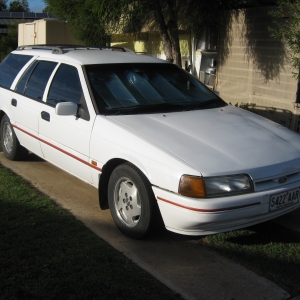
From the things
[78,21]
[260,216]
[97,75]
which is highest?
[78,21]

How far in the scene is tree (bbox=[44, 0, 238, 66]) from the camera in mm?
8117

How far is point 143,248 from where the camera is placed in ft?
14.3

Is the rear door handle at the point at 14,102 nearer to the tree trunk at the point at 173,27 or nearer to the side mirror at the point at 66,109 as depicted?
the side mirror at the point at 66,109

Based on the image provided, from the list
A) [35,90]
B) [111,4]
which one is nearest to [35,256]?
[35,90]

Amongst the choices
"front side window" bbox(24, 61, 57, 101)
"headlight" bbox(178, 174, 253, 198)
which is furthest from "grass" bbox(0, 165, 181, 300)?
"front side window" bbox(24, 61, 57, 101)

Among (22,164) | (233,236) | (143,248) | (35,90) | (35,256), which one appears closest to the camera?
(35,256)

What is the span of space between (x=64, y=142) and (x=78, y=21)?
605 centimetres

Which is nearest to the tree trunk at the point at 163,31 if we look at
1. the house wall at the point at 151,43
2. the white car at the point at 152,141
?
the house wall at the point at 151,43

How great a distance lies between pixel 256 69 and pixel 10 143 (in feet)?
16.1

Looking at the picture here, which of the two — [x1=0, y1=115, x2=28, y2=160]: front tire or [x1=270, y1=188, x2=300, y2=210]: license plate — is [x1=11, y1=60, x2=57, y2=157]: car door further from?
[x1=270, y1=188, x2=300, y2=210]: license plate

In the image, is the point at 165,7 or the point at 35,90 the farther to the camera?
the point at 165,7

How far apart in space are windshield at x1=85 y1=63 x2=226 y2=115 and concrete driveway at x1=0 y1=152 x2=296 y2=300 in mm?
1154

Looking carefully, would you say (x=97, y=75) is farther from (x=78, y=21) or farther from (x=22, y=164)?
(x=78, y=21)

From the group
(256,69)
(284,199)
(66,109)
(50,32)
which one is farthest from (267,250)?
(50,32)
